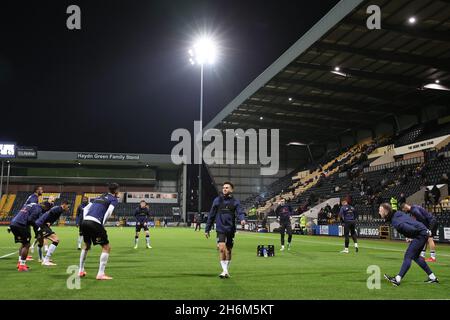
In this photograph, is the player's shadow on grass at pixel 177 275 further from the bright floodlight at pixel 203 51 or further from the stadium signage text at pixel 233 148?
the stadium signage text at pixel 233 148

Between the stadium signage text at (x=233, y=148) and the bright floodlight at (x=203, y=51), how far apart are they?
53.7ft

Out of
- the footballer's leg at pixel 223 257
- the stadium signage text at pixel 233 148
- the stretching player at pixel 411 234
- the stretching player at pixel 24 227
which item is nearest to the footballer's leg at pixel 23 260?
the stretching player at pixel 24 227

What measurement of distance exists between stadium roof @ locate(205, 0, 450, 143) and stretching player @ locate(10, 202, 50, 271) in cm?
2051

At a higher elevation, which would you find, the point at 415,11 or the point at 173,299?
the point at 415,11

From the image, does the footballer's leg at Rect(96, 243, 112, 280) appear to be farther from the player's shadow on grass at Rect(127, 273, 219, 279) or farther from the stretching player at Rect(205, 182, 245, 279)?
the stretching player at Rect(205, 182, 245, 279)

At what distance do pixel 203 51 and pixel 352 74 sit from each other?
53.4ft

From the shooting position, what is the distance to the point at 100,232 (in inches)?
391

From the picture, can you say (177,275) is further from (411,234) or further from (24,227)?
(411,234)

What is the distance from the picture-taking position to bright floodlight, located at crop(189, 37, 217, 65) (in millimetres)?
44906

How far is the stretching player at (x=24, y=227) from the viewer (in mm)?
11875

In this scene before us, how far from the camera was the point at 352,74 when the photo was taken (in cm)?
3625
